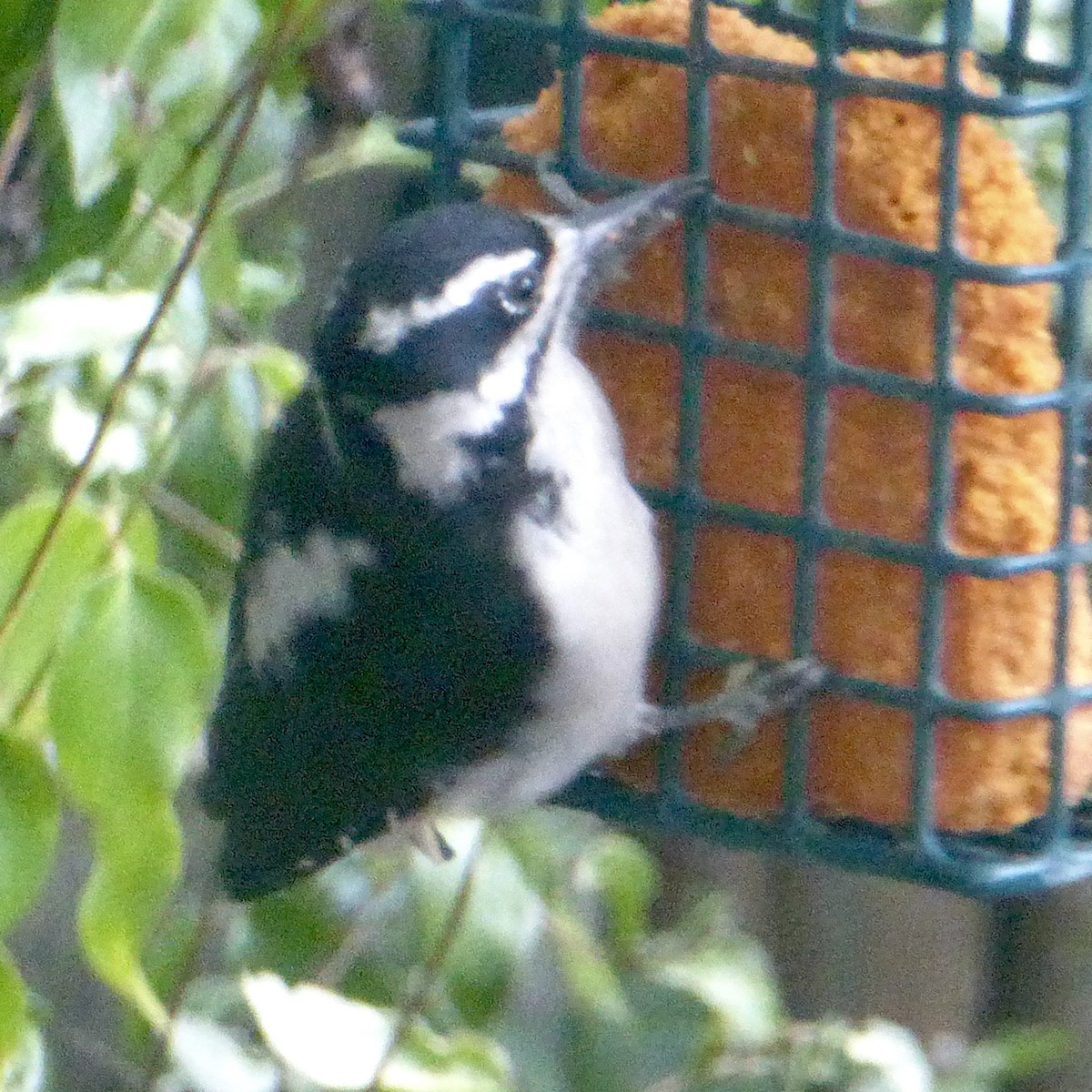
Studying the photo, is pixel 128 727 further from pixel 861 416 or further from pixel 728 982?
pixel 728 982

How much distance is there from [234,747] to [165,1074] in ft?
1.21

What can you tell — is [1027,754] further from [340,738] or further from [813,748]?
[340,738]

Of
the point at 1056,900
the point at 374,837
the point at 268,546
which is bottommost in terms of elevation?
the point at 1056,900

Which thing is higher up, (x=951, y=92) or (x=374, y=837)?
(x=951, y=92)

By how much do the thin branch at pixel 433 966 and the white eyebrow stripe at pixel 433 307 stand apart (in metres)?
0.38

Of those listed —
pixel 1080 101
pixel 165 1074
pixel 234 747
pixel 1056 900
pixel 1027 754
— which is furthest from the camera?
pixel 1056 900

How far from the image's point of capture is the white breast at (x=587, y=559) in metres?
1.03

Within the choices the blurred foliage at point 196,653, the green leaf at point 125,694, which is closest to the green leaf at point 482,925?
the blurred foliage at point 196,653

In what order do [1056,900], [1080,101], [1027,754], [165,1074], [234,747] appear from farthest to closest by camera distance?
[1056,900] < [165,1074] < [234,747] < [1027,754] < [1080,101]

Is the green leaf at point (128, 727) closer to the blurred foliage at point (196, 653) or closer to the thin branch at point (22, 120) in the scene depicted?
the blurred foliage at point (196, 653)

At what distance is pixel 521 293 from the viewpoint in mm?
994

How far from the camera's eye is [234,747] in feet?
3.89

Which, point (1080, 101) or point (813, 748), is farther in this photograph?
A: point (813, 748)

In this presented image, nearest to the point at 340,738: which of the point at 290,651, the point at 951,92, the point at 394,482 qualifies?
the point at 290,651
